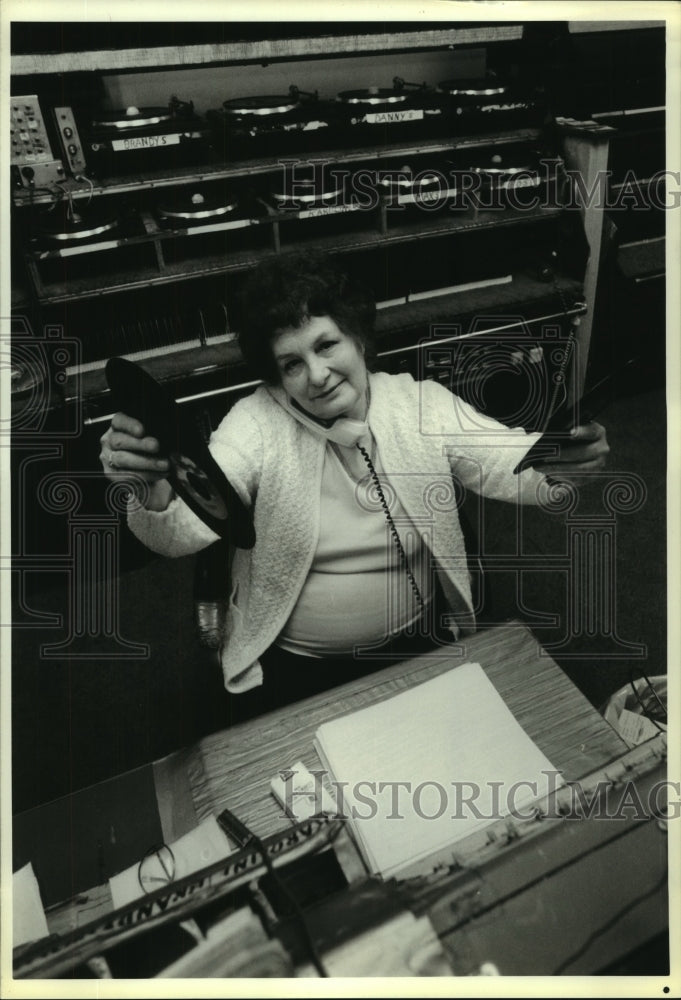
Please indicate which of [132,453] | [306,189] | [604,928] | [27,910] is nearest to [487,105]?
[306,189]

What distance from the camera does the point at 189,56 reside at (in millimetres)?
1735

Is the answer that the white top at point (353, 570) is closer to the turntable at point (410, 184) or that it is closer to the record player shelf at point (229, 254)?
the record player shelf at point (229, 254)

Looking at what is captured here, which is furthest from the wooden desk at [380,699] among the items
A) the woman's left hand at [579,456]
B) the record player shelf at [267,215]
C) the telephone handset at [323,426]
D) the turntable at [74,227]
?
the turntable at [74,227]

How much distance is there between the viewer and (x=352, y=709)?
1.22 m

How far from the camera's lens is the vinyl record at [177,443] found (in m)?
1.07

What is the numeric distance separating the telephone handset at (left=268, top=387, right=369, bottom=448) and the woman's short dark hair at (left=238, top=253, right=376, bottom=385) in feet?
0.12

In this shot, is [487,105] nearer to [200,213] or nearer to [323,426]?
[200,213]

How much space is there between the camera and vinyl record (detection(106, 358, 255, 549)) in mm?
1067

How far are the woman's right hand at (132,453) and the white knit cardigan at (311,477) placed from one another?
21 centimetres

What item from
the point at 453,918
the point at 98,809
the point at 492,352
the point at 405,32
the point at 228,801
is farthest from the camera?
the point at 492,352

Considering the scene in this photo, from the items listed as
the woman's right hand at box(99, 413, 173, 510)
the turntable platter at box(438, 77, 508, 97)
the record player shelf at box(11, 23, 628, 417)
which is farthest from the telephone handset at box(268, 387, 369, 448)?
the turntable platter at box(438, 77, 508, 97)

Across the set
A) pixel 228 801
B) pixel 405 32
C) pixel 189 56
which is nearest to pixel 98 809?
pixel 228 801

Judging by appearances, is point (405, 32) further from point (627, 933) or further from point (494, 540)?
point (627, 933)

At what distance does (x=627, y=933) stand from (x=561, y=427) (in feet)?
2.66
